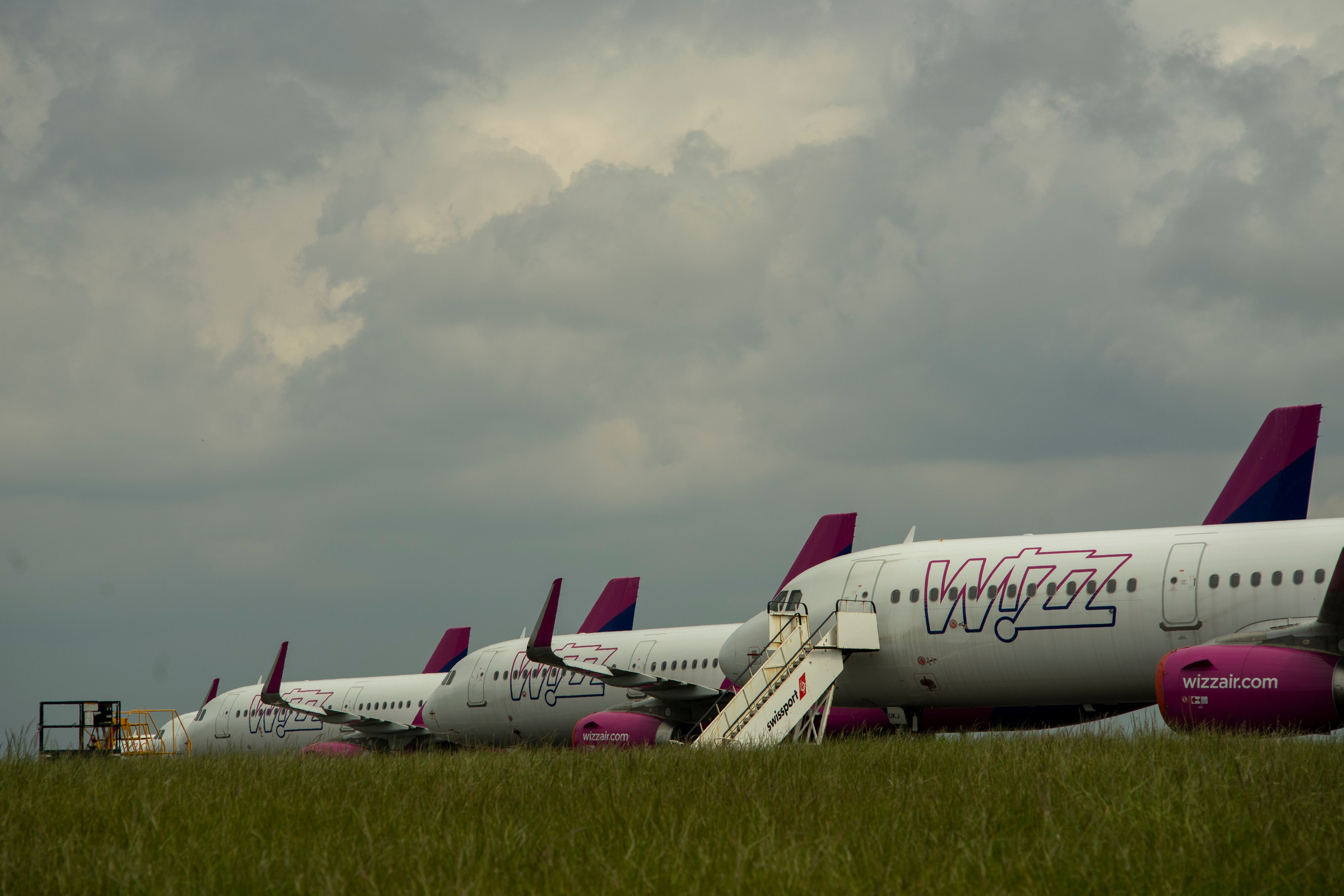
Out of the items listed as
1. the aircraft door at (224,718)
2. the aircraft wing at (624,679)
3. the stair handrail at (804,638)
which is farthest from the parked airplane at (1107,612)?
the aircraft door at (224,718)

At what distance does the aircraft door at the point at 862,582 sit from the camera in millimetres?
21312

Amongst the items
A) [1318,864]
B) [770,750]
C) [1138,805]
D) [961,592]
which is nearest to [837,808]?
[1138,805]

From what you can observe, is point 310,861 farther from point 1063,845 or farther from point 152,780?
point 152,780

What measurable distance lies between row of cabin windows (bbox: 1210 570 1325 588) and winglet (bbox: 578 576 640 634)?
22.8 metres

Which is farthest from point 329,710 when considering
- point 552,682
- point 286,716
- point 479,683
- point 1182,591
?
point 1182,591

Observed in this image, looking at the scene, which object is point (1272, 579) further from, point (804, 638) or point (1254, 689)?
point (804, 638)

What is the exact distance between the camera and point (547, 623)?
84.8 ft

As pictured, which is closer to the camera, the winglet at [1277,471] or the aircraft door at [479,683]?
the winglet at [1277,471]

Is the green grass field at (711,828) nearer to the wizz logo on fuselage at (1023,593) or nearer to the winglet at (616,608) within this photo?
the wizz logo on fuselage at (1023,593)

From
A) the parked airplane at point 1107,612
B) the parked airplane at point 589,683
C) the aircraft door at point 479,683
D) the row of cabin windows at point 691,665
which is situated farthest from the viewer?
the aircraft door at point 479,683

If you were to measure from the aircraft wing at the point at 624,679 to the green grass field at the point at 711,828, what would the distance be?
Result: 47.1ft

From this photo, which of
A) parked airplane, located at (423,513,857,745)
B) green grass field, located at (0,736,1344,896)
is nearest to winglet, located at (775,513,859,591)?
parked airplane, located at (423,513,857,745)

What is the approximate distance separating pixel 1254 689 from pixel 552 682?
18150 mm

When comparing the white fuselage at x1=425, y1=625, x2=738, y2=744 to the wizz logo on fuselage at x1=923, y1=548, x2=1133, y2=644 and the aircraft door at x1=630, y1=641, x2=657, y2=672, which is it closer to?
the aircraft door at x1=630, y1=641, x2=657, y2=672
